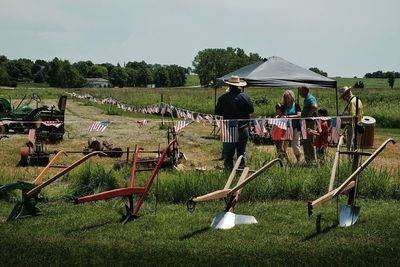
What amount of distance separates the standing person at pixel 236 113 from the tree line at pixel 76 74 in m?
102

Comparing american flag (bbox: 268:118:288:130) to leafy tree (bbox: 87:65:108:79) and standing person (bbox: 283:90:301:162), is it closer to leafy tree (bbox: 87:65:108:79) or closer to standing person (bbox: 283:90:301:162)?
standing person (bbox: 283:90:301:162)

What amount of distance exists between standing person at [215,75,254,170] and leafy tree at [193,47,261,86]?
79.6m

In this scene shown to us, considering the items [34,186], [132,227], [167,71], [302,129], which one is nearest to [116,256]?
[132,227]

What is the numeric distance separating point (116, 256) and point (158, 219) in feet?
4.59

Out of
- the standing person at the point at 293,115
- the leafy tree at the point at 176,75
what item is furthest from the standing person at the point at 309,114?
the leafy tree at the point at 176,75

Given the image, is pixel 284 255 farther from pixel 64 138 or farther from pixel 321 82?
pixel 64 138

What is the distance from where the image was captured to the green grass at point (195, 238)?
465 cm

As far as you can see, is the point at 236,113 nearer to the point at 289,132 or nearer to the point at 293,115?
the point at 289,132

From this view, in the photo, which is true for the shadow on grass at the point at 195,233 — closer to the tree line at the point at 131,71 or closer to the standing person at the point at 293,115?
the standing person at the point at 293,115

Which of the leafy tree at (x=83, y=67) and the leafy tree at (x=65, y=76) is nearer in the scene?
the leafy tree at (x=65, y=76)

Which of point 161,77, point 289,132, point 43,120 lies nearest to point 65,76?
point 161,77

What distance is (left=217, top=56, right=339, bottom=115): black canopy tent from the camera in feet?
42.5

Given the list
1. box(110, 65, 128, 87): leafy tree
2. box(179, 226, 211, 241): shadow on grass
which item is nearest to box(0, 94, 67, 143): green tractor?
box(179, 226, 211, 241): shadow on grass

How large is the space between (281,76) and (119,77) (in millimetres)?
131787
